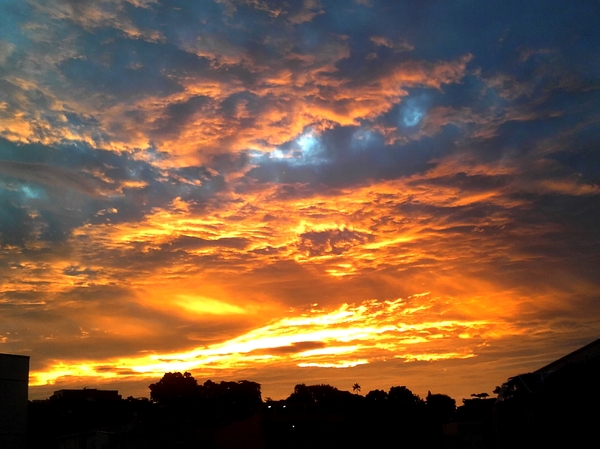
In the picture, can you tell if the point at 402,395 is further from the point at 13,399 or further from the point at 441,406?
the point at 13,399

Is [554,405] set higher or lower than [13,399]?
lower

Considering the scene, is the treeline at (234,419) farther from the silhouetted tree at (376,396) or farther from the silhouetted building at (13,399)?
the silhouetted building at (13,399)

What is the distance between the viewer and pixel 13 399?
105 ft

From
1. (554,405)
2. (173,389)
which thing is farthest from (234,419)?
(554,405)

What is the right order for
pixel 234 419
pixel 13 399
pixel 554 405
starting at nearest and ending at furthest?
1. pixel 13 399
2. pixel 554 405
3. pixel 234 419

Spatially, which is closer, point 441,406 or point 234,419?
point 234,419

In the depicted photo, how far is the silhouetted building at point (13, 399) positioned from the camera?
104 ft

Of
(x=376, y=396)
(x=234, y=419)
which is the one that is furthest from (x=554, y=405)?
(x=376, y=396)

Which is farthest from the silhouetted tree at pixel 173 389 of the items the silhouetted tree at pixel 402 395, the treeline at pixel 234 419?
the silhouetted tree at pixel 402 395

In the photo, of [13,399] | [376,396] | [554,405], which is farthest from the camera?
[376,396]

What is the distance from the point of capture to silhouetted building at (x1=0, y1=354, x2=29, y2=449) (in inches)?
1247

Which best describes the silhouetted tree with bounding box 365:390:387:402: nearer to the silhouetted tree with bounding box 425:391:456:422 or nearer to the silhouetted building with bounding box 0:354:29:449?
the silhouetted tree with bounding box 425:391:456:422

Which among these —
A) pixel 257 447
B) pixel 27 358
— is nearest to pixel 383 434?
pixel 257 447

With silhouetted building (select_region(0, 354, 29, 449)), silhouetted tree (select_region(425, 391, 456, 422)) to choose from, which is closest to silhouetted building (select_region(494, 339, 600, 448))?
silhouetted building (select_region(0, 354, 29, 449))
